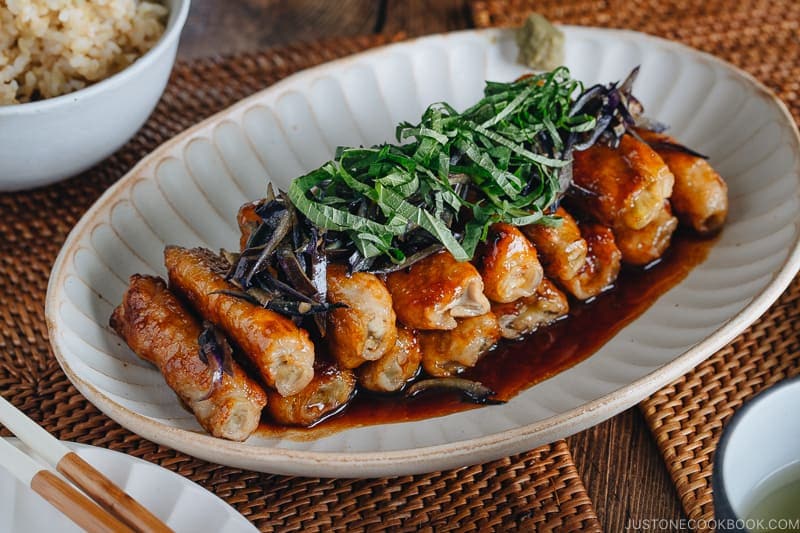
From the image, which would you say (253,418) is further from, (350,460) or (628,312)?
(628,312)

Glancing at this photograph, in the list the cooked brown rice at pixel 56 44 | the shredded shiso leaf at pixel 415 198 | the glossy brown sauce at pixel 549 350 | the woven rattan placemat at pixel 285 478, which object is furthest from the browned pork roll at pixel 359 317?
the cooked brown rice at pixel 56 44

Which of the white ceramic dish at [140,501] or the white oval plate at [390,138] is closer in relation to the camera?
the white ceramic dish at [140,501]

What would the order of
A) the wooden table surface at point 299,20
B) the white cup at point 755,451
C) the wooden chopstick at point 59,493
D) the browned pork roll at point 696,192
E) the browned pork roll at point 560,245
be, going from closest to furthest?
the white cup at point 755,451 → the wooden chopstick at point 59,493 → the browned pork roll at point 560,245 → the browned pork roll at point 696,192 → the wooden table surface at point 299,20

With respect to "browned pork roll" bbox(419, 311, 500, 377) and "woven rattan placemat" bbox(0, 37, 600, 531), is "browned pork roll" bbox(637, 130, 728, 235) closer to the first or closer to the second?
"browned pork roll" bbox(419, 311, 500, 377)

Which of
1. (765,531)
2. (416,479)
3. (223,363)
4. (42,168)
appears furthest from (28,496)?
(765,531)

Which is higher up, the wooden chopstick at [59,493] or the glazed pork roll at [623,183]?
the glazed pork roll at [623,183]

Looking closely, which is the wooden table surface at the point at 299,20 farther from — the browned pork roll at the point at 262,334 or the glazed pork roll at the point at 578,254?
the browned pork roll at the point at 262,334
